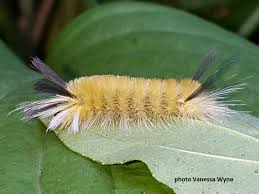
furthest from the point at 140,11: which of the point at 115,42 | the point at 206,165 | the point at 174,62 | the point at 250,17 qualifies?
the point at 206,165

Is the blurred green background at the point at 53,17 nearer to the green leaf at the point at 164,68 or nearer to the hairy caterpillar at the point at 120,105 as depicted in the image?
the green leaf at the point at 164,68

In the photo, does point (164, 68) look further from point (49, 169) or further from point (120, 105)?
point (49, 169)

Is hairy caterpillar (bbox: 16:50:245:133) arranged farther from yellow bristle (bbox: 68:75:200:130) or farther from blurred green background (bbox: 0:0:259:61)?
blurred green background (bbox: 0:0:259:61)

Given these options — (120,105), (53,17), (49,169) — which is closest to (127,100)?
(120,105)

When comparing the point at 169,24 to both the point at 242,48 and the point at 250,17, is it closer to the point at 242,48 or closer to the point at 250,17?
the point at 242,48

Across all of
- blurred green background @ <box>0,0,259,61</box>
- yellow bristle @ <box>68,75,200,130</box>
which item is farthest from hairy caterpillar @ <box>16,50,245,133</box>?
blurred green background @ <box>0,0,259,61</box>

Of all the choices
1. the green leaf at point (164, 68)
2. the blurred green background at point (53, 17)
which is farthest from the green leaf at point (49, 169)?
the blurred green background at point (53, 17)
